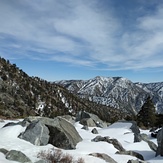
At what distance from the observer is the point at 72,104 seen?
186m

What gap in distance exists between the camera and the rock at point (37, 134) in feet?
53.7

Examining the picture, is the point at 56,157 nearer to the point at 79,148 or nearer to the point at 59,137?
the point at 59,137

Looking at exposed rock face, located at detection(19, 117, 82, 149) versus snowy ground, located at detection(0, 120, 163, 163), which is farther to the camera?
exposed rock face, located at detection(19, 117, 82, 149)

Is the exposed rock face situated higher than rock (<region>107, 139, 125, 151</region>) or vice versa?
the exposed rock face

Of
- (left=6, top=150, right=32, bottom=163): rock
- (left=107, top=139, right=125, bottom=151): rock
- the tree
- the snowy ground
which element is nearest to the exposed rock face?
the snowy ground

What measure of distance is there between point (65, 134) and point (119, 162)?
13.6ft

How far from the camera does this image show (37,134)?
16.7 meters

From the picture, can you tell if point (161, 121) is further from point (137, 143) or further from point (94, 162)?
point (94, 162)

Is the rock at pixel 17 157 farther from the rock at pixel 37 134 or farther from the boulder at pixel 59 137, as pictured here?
the boulder at pixel 59 137

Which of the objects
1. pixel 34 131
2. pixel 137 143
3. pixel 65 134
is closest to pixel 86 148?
pixel 65 134

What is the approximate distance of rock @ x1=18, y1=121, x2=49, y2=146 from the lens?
16375 mm

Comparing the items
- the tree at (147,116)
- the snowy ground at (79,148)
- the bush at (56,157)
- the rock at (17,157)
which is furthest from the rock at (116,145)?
the tree at (147,116)

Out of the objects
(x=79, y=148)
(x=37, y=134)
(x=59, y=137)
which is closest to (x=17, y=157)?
(x=37, y=134)

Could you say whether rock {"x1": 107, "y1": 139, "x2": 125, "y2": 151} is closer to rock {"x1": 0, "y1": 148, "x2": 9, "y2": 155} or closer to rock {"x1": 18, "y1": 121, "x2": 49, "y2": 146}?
rock {"x1": 18, "y1": 121, "x2": 49, "y2": 146}
